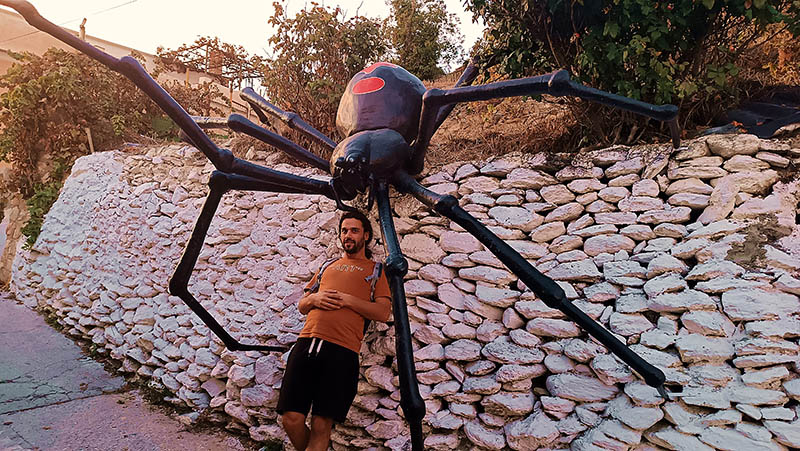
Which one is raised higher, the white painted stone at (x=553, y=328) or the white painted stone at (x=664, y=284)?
the white painted stone at (x=664, y=284)

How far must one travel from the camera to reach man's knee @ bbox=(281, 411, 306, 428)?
2.66m

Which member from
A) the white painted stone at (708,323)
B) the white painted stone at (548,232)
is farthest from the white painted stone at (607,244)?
the white painted stone at (708,323)

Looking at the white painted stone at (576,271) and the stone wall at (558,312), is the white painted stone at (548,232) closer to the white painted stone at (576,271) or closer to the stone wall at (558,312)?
the stone wall at (558,312)

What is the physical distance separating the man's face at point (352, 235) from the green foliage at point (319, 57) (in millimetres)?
2134

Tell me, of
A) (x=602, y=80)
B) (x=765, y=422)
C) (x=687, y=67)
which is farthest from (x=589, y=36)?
(x=765, y=422)

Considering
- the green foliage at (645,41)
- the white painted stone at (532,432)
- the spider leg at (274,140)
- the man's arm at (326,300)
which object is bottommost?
the white painted stone at (532,432)

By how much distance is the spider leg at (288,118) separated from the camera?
325 centimetres

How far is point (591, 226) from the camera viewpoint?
2965 mm

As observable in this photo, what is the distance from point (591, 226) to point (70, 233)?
6.40 meters

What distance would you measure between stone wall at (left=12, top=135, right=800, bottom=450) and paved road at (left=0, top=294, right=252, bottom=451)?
264 millimetres

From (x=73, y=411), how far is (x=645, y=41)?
199 inches

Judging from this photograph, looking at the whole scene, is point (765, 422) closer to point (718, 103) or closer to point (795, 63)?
point (718, 103)

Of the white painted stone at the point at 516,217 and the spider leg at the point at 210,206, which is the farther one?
the white painted stone at the point at 516,217

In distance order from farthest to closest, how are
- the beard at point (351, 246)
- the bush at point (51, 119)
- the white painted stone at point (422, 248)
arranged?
the bush at point (51, 119) < the white painted stone at point (422, 248) < the beard at point (351, 246)
